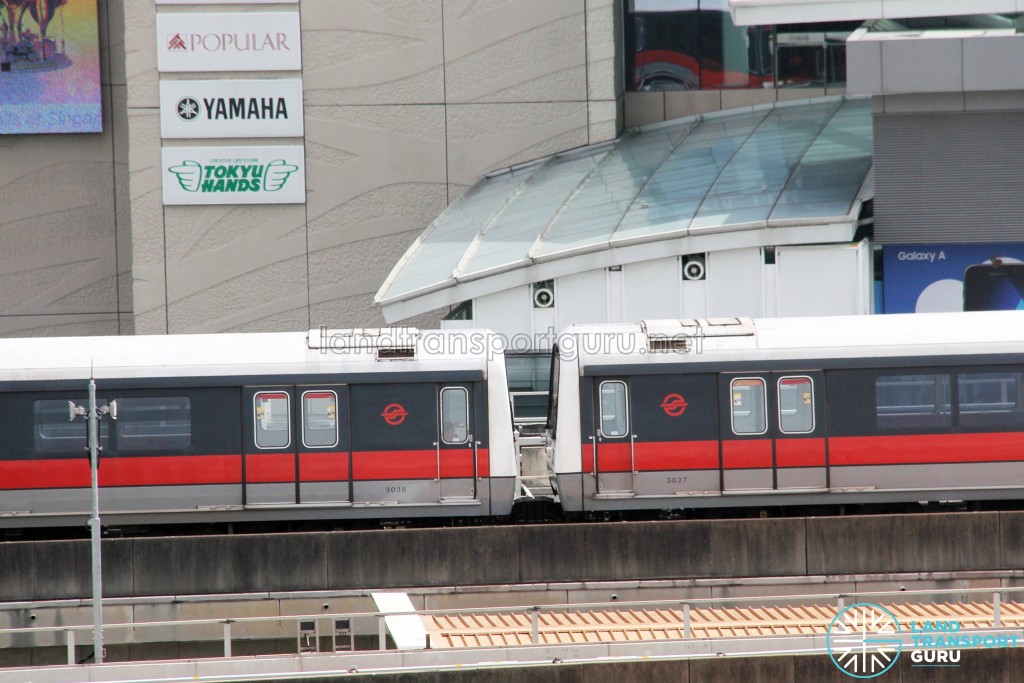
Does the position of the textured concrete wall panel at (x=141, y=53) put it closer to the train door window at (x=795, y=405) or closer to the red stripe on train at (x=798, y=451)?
the train door window at (x=795, y=405)

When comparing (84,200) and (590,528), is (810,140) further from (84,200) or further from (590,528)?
(84,200)

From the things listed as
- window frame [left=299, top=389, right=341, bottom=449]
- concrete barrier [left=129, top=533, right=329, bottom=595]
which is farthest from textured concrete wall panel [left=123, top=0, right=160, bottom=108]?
concrete barrier [left=129, top=533, right=329, bottom=595]

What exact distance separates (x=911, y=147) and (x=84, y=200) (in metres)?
19.2

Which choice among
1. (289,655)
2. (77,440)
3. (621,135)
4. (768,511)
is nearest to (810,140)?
(621,135)

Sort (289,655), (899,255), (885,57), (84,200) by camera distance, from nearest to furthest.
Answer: (289,655), (885,57), (899,255), (84,200)

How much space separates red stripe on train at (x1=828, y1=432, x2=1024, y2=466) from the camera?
19.6 metres

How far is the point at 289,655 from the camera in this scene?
15.0 m

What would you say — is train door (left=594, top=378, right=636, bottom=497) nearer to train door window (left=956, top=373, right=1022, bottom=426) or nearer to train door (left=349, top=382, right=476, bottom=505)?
train door (left=349, top=382, right=476, bottom=505)

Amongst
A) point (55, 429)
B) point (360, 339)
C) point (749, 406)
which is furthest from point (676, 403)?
point (55, 429)

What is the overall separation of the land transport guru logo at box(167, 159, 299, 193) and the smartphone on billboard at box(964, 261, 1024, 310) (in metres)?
13.9

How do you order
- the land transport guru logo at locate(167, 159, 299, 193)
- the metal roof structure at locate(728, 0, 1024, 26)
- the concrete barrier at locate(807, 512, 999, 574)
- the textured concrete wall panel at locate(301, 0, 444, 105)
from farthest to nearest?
the land transport guru logo at locate(167, 159, 299, 193) → the textured concrete wall panel at locate(301, 0, 444, 105) → the metal roof structure at locate(728, 0, 1024, 26) → the concrete barrier at locate(807, 512, 999, 574)

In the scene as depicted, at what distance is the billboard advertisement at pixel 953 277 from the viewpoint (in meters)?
25.3

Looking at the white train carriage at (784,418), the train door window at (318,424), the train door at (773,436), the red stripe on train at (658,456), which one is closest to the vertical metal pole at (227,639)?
the train door window at (318,424)

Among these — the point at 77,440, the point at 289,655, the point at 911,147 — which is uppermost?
the point at 911,147
